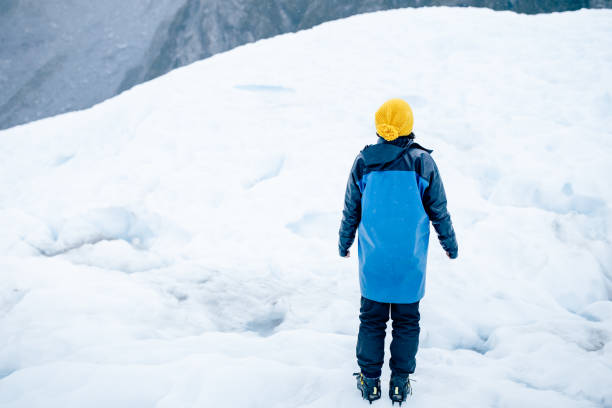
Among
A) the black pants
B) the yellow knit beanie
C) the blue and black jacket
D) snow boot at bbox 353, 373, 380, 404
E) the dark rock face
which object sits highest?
the dark rock face

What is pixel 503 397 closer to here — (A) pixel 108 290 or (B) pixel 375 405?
(B) pixel 375 405

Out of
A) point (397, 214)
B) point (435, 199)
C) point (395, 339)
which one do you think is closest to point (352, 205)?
point (397, 214)

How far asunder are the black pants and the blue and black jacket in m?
0.09

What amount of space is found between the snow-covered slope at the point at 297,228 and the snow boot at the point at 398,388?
0.08 m

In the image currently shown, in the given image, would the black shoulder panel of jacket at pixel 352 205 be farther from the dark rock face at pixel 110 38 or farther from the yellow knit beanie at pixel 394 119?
the dark rock face at pixel 110 38

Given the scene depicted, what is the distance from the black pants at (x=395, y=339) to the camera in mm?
2102

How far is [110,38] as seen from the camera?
57.9 metres

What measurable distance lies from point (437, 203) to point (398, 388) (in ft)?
3.36

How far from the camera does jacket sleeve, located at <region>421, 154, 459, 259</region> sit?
6.64 feet

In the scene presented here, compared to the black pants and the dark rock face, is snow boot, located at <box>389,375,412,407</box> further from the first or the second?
the dark rock face

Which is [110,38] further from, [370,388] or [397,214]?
[370,388]

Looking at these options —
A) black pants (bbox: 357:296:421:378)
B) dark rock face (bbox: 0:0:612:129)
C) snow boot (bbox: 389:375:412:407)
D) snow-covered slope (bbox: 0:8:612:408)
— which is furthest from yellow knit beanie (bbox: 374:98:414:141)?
dark rock face (bbox: 0:0:612:129)

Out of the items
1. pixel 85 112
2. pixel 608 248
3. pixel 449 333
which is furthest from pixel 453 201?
pixel 85 112

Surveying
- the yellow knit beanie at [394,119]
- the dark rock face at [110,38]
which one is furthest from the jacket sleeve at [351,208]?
the dark rock face at [110,38]
